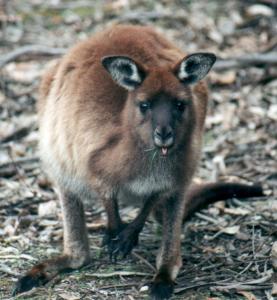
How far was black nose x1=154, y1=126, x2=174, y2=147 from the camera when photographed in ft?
15.1

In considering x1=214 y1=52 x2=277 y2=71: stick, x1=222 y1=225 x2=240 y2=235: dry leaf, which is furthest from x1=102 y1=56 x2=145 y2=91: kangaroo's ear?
x1=214 y1=52 x2=277 y2=71: stick

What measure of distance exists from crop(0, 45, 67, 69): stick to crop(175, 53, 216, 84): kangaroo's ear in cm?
317

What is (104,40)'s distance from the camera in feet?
17.6

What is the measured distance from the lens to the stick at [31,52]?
7.74m

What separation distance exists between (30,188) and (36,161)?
0.48 m

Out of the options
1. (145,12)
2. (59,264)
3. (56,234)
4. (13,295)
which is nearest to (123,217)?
(56,234)

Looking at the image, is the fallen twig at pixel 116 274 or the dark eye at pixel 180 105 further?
the fallen twig at pixel 116 274

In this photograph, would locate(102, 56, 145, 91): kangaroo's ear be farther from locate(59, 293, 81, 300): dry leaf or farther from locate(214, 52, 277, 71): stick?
locate(214, 52, 277, 71): stick

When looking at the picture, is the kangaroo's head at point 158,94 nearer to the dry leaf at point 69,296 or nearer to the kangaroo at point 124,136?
the kangaroo at point 124,136

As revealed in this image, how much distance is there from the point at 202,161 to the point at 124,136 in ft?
6.82

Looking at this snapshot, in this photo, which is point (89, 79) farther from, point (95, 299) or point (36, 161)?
point (36, 161)

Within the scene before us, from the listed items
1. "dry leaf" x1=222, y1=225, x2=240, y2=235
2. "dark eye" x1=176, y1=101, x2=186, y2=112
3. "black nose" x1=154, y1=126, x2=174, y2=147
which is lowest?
"dry leaf" x1=222, y1=225, x2=240, y2=235

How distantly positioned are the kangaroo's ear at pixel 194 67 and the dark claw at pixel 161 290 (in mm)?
1207

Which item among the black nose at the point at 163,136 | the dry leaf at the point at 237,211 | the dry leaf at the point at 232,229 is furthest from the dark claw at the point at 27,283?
the dry leaf at the point at 237,211
